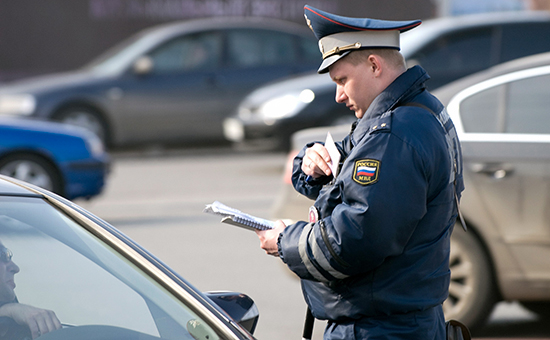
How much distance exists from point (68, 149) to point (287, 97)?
348 cm

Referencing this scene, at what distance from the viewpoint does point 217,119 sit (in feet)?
41.2

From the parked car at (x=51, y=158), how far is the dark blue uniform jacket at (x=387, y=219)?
618cm

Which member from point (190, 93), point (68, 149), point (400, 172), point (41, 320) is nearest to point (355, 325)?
point (400, 172)

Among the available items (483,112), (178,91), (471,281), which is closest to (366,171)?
(471,281)

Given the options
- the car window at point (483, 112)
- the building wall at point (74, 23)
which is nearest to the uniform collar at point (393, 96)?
the car window at point (483, 112)

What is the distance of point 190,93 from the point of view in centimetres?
1243

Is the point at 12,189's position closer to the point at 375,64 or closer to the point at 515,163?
the point at 375,64

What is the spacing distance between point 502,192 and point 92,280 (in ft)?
8.67

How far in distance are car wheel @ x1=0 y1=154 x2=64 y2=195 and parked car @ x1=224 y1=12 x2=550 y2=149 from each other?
353 centimetres

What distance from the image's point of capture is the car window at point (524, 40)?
7883 mm

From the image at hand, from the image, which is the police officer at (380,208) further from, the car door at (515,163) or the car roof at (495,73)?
the car roof at (495,73)

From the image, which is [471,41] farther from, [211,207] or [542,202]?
[211,207]

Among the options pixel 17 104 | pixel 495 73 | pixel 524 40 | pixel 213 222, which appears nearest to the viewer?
pixel 495 73

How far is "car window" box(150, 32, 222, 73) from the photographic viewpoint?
12.5 meters
